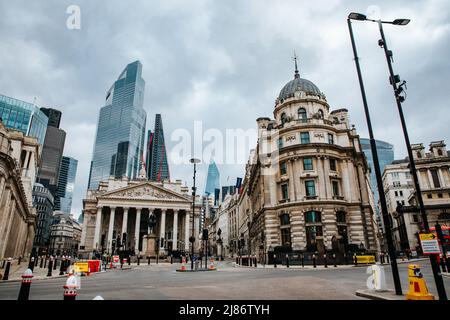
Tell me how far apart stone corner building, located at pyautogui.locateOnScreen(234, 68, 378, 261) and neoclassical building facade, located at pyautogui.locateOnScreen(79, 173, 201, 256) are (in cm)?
4602

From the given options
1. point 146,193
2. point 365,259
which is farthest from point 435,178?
point 146,193

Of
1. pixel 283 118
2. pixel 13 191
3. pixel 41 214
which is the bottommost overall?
pixel 13 191

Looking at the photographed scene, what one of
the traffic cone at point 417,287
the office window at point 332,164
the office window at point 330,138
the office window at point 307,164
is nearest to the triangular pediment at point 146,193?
the office window at point 307,164

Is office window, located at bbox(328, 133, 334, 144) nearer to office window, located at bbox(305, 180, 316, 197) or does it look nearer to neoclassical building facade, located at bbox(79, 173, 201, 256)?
office window, located at bbox(305, 180, 316, 197)

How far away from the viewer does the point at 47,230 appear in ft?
430

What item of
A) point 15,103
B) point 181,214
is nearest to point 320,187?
point 181,214

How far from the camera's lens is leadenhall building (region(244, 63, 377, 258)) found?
116 feet

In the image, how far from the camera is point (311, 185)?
37.6 m

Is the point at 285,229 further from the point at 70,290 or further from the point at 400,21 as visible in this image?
the point at 70,290

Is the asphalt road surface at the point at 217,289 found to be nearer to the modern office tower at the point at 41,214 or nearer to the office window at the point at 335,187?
the office window at the point at 335,187

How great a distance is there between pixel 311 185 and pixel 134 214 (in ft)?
211

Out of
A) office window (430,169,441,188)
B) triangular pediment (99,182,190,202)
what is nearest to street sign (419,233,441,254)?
office window (430,169,441,188)
